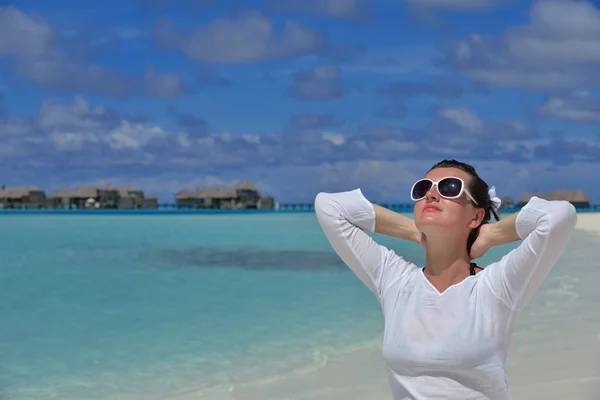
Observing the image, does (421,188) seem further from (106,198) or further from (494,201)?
(106,198)

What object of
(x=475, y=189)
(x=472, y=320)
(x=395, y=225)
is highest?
(x=475, y=189)

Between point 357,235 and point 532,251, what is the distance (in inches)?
23.1

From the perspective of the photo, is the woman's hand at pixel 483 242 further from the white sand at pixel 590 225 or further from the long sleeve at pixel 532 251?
the white sand at pixel 590 225

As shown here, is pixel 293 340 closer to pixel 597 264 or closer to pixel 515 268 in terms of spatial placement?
pixel 515 268

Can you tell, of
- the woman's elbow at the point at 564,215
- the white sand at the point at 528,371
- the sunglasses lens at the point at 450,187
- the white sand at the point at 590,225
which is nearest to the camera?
the woman's elbow at the point at 564,215

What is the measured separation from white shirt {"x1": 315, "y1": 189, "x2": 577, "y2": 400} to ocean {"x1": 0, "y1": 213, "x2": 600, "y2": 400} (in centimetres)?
438

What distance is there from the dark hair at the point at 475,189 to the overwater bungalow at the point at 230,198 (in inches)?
5035

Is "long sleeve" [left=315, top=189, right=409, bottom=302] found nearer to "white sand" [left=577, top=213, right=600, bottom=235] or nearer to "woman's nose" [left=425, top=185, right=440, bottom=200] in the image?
"woman's nose" [left=425, top=185, right=440, bottom=200]

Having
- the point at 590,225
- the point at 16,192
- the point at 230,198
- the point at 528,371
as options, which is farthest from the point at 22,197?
the point at 528,371

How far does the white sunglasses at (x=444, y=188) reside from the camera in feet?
7.82

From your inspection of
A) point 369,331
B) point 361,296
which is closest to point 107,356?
point 369,331

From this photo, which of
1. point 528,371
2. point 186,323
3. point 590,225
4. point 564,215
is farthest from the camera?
point 590,225

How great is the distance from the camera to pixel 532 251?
223 centimetres

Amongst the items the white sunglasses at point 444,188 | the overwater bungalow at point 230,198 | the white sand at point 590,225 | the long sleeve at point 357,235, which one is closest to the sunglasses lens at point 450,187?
the white sunglasses at point 444,188
